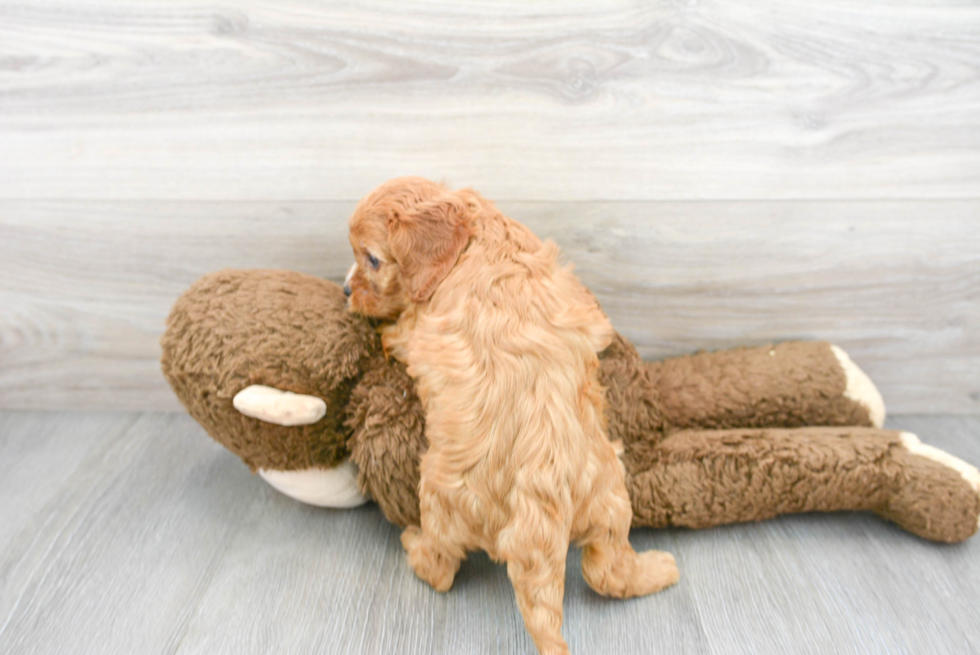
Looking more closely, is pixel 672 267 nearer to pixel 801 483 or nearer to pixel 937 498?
pixel 801 483

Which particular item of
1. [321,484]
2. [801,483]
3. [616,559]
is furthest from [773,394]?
[321,484]

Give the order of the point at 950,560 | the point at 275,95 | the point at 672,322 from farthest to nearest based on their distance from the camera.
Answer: the point at 672,322 → the point at 275,95 → the point at 950,560

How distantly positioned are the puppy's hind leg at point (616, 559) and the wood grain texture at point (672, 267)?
424 millimetres

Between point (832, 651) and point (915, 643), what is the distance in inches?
4.3

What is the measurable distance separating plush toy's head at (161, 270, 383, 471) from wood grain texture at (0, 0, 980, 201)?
0.24 meters

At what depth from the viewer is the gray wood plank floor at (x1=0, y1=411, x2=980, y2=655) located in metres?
0.78

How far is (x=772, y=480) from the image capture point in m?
0.89

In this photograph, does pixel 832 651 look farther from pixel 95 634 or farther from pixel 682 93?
pixel 95 634

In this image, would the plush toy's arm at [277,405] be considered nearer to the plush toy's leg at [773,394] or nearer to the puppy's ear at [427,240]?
the puppy's ear at [427,240]

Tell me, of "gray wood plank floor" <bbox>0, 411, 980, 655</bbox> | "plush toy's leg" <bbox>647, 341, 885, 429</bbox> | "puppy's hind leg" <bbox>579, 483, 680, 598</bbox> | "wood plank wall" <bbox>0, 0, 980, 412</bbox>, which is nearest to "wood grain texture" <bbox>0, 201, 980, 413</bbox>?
"wood plank wall" <bbox>0, 0, 980, 412</bbox>

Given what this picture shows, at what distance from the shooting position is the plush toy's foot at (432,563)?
2.63 feet

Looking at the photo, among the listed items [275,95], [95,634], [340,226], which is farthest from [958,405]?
[95,634]

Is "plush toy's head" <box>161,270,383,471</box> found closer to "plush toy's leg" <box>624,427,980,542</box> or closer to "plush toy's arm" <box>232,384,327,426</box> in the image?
"plush toy's arm" <box>232,384,327,426</box>

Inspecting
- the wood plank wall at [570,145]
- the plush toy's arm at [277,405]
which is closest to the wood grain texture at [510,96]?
the wood plank wall at [570,145]
